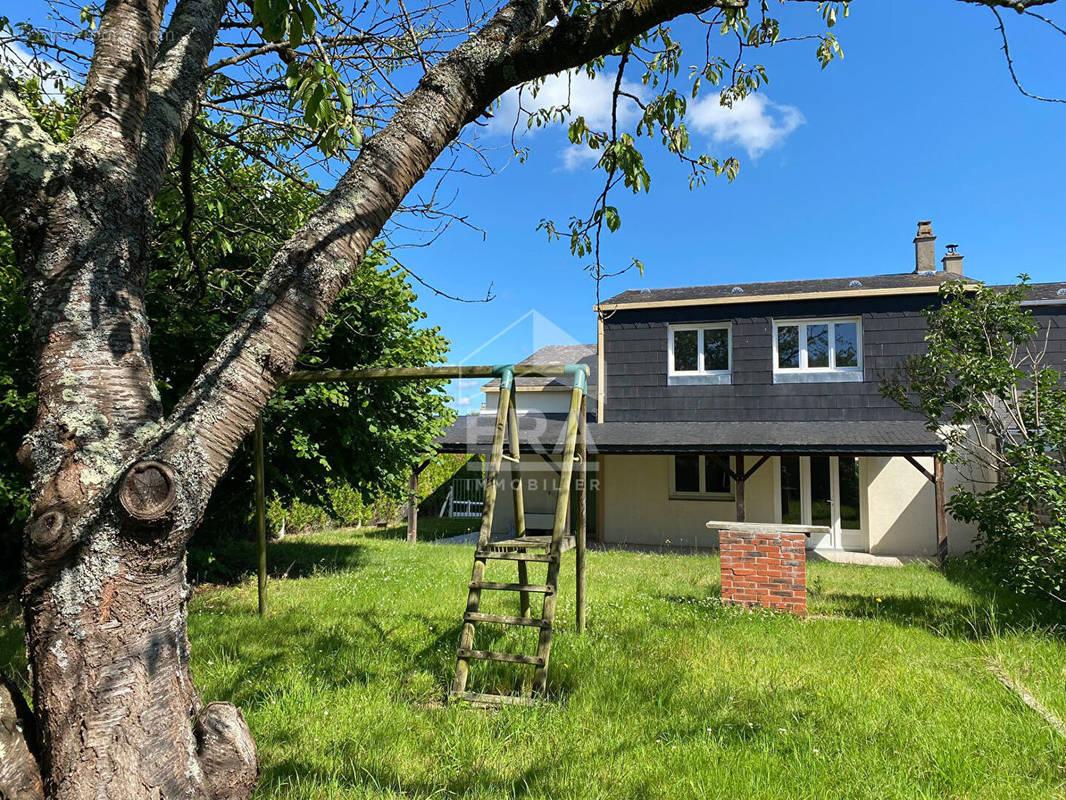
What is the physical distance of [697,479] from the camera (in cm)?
1491

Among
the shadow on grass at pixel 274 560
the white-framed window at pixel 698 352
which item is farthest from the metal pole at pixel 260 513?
the white-framed window at pixel 698 352

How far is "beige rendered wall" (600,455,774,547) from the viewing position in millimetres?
14305

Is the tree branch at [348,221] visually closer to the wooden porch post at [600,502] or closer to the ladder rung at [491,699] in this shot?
the ladder rung at [491,699]

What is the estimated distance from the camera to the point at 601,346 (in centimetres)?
1498

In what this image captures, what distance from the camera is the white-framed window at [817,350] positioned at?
13.7m

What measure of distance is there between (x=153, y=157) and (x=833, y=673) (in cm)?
522

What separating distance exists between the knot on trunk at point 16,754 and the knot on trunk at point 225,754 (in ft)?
1.50

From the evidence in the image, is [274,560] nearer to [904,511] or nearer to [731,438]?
[731,438]

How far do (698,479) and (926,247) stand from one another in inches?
344

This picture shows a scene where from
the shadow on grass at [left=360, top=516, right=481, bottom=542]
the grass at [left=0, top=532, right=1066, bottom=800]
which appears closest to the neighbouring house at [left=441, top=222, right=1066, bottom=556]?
the shadow on grass at [left=360, top=516, right=481, bottom=542]

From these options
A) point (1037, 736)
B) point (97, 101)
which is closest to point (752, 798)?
point (1037, 736)

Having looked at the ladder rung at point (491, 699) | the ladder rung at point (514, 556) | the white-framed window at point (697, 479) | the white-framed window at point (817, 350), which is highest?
the white-framed window at point (817, 350)

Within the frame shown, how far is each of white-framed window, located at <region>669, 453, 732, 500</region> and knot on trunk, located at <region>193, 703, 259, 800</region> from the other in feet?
43.4

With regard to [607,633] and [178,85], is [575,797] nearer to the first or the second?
[607,633]
